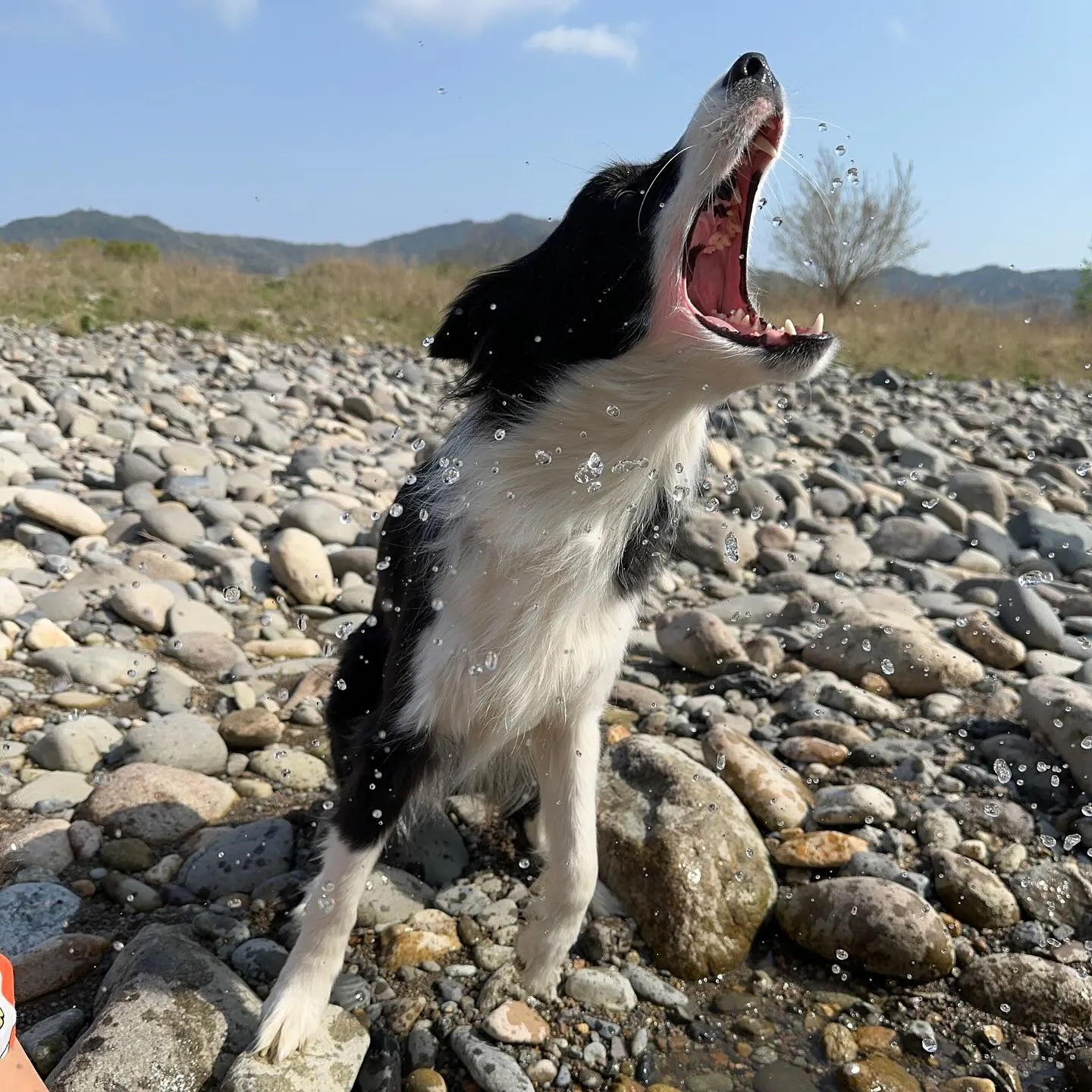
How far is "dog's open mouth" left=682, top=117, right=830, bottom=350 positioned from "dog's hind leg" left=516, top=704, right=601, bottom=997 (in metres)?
1.18

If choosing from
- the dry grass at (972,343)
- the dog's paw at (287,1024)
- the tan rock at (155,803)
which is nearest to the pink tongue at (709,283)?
the dog's paw at (287,1024)

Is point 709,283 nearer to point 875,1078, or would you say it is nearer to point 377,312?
point 875,1078

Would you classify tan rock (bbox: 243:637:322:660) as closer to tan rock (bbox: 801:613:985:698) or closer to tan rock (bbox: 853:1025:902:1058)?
tan rock (bbox: 801:613:985:698)

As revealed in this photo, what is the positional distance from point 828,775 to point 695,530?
2.85 m

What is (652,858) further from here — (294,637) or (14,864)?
(294,637)

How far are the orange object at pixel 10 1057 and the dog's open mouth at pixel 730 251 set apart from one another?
2.02 metres

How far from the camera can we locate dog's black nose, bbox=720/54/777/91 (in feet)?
7.70

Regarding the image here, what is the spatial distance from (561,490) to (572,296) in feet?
1.66

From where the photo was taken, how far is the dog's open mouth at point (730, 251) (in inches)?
95.3

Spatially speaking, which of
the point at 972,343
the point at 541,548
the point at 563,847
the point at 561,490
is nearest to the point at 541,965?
the point at 563,847

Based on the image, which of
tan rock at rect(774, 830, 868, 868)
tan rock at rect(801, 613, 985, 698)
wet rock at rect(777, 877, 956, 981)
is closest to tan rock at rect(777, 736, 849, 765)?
tan rock at rect(774, 830, 868, 868)

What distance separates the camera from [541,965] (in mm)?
2793

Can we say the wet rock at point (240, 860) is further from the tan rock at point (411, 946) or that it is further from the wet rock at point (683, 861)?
the wet rock at point (683, 861)

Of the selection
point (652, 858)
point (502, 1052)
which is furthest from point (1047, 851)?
point (502, 1052)
